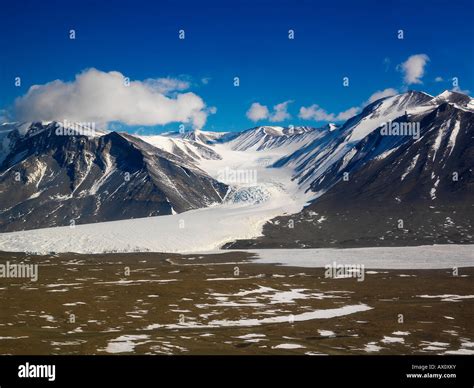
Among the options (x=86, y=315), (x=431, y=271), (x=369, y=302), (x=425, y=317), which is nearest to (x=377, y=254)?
(x=431, y=271)

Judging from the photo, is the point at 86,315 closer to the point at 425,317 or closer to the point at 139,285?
the point at 139,285

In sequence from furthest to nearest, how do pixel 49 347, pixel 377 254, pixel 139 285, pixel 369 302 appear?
pixel 377 254 → pixel 139 285 → pixel 369 302 → pixel 49 347
